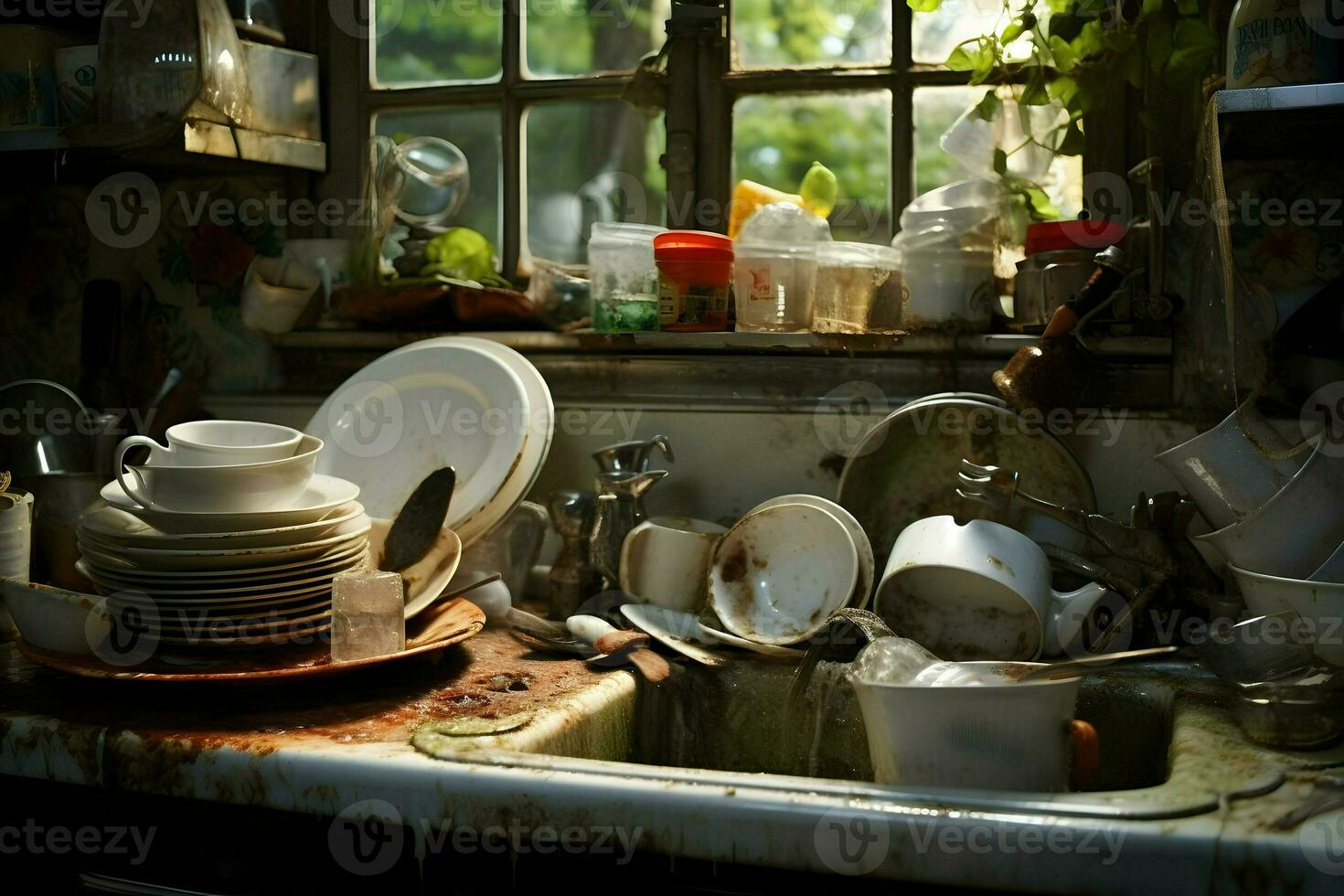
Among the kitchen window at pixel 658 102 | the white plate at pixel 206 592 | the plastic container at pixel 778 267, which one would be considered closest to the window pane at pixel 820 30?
the kitchen window at pixel 658 102

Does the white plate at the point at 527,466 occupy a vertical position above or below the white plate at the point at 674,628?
above

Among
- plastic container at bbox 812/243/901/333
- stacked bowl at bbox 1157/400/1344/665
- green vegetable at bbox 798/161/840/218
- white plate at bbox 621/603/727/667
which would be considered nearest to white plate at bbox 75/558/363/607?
Answer: white plate at bbox 621/603/727/667

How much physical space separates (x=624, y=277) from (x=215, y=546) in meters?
0.69

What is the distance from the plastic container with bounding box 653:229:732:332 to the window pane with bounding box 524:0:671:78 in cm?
42

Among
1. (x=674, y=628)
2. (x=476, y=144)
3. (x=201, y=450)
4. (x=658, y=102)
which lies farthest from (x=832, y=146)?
(x=201, y=450)

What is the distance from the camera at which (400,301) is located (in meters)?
1.80

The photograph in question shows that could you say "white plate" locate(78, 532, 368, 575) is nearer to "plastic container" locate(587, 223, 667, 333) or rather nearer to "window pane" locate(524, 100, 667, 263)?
"plastic container" locate(587, 223, 667, 333)

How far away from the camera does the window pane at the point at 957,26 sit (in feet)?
5.42

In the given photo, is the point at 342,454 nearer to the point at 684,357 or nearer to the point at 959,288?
the point at 684,357

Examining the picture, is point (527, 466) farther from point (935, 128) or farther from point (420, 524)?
point (935, 128)

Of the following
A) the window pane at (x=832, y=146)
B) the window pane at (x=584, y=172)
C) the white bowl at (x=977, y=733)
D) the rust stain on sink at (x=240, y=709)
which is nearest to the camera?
the white bowl at (x=977, y=733)

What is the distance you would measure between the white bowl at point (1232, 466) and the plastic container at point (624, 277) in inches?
28.1

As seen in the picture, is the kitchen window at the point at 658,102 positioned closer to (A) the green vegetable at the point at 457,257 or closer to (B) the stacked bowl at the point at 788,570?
(A) the green vegetable at the point at 457,257

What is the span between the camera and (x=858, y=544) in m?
1.43
